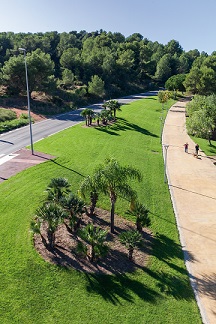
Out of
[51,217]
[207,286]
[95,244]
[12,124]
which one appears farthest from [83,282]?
[12,124]

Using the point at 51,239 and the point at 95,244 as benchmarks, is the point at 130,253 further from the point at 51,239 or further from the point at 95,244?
the point at 51,239

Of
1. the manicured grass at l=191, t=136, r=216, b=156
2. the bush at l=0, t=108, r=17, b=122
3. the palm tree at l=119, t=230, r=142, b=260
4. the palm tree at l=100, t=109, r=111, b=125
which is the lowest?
the manicured grass at l=191, t=136, r=216, b=156

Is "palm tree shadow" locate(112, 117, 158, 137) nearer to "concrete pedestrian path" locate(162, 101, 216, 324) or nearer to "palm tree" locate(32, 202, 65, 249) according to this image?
"concrete pedestrian path" locate(162, 101, 216, 324)

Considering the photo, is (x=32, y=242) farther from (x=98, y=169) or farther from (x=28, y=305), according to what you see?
(x=98, y=169)

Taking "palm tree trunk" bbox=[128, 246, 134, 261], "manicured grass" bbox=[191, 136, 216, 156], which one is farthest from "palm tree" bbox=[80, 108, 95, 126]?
"palm tree trunk" bbox=[128, 246, 134, 261]

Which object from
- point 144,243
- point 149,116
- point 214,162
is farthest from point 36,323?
point 149,116

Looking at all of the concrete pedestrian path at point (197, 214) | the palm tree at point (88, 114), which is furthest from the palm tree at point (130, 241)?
the palm tree at point (88, 114)
